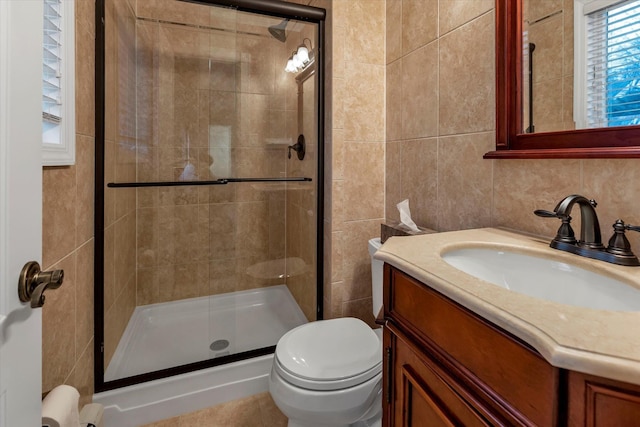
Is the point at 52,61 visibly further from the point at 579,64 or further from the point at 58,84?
the point at 579,64

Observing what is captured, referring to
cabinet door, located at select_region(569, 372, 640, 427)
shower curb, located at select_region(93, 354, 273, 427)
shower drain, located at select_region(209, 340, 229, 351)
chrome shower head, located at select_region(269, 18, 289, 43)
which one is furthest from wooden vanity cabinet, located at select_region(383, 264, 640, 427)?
chrome shower head, located at select_region(269, 18, 289, 43)

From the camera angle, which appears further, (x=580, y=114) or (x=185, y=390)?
(x=185, y=390)

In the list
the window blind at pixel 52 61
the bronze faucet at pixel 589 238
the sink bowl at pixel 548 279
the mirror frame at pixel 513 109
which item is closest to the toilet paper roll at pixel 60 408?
the window blind at pixel 52 61

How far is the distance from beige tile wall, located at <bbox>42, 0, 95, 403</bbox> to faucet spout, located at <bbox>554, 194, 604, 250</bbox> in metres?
1.40

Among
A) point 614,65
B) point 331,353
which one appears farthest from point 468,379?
point 614,65

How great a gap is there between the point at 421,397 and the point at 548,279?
0.45m

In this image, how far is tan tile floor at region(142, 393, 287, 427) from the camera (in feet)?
4.52

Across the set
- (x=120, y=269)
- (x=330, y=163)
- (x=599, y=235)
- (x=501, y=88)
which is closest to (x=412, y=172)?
(x=330, y=163)

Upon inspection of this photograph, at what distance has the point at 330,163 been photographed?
1622 mm

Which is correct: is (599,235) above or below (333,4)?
below

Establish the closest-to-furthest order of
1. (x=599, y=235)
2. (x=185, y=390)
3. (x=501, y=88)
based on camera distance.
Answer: (x=599, y=235)
(x=501, y=88)
(x=185, y=390)

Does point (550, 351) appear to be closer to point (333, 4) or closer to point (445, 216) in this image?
point (445, 216)

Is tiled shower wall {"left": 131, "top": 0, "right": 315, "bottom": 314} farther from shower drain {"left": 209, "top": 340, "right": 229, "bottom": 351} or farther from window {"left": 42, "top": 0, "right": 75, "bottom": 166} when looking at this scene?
window {"left": 42, "top": 0, "right": 75, "bottom": 166}

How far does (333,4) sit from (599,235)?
1.51 m
